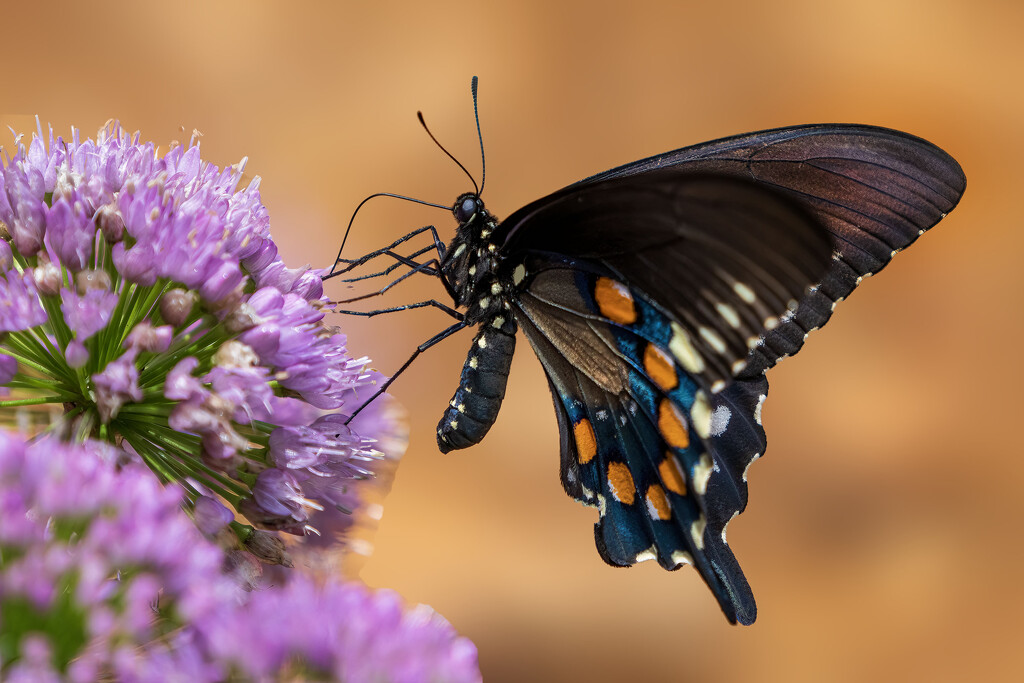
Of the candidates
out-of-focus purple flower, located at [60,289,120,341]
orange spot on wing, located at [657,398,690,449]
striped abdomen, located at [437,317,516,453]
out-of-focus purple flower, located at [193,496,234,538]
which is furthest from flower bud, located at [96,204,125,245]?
orange spot on wing, located at [657,398,690,449]

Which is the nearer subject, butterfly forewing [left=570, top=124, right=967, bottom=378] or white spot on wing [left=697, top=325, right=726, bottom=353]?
white spot on wing [left=697, top=325, right=726, bottom=353]

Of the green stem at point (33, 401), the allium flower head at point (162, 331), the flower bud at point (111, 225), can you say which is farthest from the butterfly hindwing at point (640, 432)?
the green stem at point (33, 401)

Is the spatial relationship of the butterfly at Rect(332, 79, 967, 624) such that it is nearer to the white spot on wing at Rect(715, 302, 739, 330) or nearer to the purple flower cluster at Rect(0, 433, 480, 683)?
the white spot on wing at Rect(715, 302, 739, 330)

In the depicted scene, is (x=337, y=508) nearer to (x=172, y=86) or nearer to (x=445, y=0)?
(x=172, y=86)

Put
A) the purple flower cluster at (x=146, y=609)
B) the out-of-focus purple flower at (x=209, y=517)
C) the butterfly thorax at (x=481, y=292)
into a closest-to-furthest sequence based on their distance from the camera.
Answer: the purple flower cluster at (x=146, y=609) < the out-of-focus purple flower at (x=209, y=517) < the butterfly thorax at (x=481, y=292)

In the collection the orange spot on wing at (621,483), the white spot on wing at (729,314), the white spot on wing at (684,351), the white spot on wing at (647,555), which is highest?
the white spot on wing at (684,351)

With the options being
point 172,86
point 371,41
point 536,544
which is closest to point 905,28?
point 371,41

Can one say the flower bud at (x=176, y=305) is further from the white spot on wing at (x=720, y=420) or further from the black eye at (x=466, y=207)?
the white spot on wing at (x=720, y=420)

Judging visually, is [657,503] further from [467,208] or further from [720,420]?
[467,208]

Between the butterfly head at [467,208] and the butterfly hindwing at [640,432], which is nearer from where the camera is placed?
the butterfly hindwing at [640,432]

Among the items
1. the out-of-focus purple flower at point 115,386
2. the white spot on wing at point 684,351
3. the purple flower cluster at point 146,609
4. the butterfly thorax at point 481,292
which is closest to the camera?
the purple flower cluster at point 146,609
